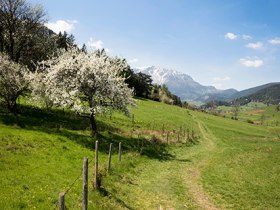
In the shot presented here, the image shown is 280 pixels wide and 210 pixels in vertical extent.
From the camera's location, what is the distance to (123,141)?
46562mm

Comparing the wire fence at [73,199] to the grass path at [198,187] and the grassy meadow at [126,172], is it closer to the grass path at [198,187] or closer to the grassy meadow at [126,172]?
the grassy meadow at [126,172]

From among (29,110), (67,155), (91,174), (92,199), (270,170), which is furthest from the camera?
(29,110)

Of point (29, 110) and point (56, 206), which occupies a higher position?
point (29, 110)

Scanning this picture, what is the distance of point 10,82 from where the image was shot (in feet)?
145

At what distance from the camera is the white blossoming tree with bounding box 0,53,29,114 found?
43.9 metres

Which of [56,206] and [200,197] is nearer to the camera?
[56,206]

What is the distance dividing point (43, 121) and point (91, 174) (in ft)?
74.9

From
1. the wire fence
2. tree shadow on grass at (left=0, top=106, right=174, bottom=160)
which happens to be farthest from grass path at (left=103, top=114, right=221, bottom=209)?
tree shadow on grass at (left=0, top=106, right=174, bottom=160)

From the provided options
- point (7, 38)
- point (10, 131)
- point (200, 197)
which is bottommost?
point (200, 197)

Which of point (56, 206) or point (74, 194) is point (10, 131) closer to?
point (74, 194)

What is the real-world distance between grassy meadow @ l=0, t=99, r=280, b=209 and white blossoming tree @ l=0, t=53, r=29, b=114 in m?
2.29

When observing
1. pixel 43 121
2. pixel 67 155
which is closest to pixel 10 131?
pixel 67 155

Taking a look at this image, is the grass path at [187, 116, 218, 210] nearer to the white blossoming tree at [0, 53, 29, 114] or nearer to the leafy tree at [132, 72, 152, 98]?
the white blossoming tree at [0, 53, 29, 114]

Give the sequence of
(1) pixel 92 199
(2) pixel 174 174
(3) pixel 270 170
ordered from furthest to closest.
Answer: (3) pixel 270 170 → (2) pixel 174 174 → (1) pixel 92 199
